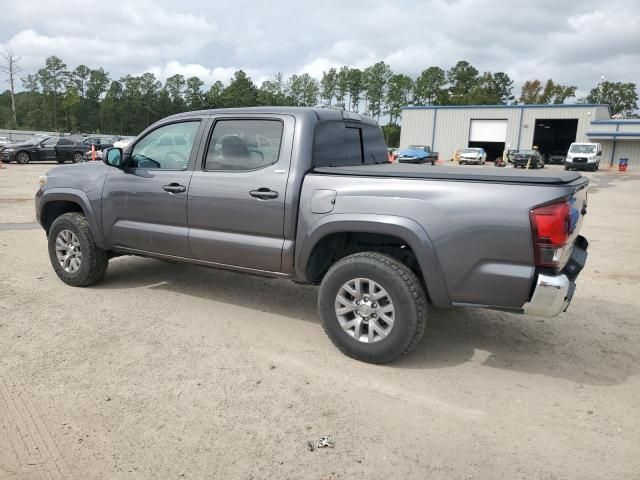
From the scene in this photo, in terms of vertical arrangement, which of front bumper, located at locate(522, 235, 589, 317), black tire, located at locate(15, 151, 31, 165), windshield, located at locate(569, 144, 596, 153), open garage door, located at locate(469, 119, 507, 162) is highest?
open garage door, located at locate(469, 119, 507, 162)

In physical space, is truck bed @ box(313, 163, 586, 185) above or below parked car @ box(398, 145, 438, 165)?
above

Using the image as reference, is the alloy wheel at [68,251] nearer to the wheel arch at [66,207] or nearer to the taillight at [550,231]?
the wheel arch at [66,207]

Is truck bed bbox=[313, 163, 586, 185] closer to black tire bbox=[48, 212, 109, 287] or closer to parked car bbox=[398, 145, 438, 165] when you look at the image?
black tire bbox=[48, 212, 109, 287]

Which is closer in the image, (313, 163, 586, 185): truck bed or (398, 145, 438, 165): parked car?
(313, 163, 586, 185): truck bed

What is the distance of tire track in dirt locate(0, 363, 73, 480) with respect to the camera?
2.54 metres

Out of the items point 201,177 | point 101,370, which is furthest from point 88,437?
point 201,177

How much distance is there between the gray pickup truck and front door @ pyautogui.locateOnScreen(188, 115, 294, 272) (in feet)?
0.04

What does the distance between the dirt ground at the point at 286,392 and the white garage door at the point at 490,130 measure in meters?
48.3

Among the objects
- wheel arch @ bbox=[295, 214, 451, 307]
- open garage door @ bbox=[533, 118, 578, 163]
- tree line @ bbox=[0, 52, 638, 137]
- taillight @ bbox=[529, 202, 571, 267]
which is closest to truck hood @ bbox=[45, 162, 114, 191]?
wheel arch @ bbox=[295, 214, 451, 307]

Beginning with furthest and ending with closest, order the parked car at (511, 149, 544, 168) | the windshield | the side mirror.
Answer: the windshield < the parked car at (511, 149, 544, 168) < the side mirror

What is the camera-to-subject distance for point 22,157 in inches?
979

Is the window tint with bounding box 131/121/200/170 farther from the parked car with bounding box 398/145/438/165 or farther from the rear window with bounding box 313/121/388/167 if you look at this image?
the parked car with bounding box 398/145/438/165

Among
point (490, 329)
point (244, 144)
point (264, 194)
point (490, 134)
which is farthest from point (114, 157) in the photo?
point (490, 134)

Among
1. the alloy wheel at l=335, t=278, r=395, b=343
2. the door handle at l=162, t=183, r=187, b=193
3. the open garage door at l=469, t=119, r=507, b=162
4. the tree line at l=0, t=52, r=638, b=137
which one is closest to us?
the alloy wheel at l=335, t=278, r=395, b=343
